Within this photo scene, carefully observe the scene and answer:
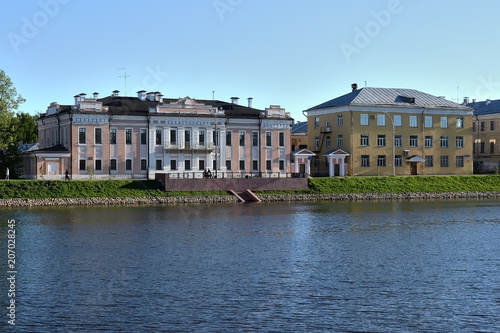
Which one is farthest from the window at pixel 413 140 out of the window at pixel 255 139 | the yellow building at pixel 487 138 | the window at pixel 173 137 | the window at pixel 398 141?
the window at pixel 173 137

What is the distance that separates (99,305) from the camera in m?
24.9

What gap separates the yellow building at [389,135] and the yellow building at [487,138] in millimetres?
13064

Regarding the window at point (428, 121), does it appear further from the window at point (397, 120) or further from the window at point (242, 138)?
the window at point (242, 138)

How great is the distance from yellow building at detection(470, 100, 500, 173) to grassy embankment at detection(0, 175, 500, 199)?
741 inches

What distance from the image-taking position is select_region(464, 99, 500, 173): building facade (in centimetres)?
10794

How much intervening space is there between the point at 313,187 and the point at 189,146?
14473 mm

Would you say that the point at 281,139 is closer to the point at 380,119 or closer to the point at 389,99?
the point at 380,119

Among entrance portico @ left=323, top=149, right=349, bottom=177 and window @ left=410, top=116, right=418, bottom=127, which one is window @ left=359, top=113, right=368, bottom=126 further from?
window @ left=410, top=116, right=418, bottom=127

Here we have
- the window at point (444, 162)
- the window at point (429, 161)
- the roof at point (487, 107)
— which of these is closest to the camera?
the window at point (429, 161)

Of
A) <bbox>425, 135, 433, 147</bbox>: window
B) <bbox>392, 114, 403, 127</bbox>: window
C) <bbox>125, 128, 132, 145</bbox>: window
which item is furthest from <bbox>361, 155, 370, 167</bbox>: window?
<bbox>125, 128, 132, 145</bbox>: window

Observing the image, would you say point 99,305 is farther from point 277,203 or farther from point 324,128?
point 324,128

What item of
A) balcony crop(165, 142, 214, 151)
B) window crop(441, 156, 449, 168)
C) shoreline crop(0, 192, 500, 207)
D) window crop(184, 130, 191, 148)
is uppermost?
window crop(184, 130, 191, 148)

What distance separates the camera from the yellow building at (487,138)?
10800cm

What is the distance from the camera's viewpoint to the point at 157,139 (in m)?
79.6
